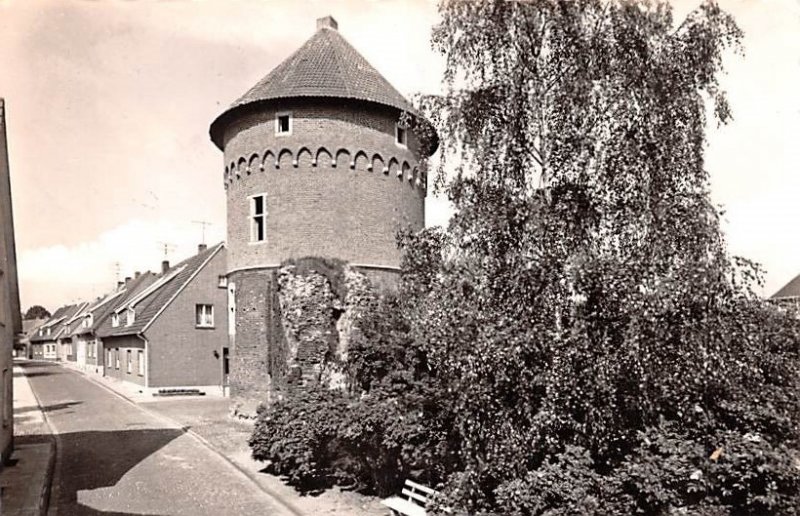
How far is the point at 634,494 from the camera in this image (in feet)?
27.1

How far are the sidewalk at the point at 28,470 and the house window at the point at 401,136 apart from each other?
Result: 1446 cm

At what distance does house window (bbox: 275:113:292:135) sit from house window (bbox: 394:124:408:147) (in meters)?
3.81

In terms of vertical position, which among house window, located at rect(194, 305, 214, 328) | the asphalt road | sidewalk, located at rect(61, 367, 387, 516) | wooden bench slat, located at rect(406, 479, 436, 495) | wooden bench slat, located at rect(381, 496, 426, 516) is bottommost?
sidewalk, located at rect(61, 367, 387, 516)

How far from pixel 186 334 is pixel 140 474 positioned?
19.5m

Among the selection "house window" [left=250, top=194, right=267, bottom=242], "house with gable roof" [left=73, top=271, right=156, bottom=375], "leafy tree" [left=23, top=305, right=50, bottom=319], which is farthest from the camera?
"leafy tree" [left=23, top=305, right=50, bottom=319]

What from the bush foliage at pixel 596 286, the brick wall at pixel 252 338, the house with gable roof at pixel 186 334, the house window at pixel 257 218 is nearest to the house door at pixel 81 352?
the house with gable roof at pixel 186 334

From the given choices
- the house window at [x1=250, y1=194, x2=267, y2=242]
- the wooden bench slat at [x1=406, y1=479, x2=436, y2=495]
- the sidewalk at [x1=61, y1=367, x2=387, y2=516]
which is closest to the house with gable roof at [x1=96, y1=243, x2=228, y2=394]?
the sidewalk at [x1=61, y1=367, x2=387, y2=516]

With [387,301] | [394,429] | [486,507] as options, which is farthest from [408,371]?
[486,507]

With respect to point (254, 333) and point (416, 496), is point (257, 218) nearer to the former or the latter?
point (254, 333)

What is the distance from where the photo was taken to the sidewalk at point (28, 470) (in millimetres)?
11227

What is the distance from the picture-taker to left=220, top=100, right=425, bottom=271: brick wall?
19.9 meters

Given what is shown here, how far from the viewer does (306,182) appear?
1995 centimetres

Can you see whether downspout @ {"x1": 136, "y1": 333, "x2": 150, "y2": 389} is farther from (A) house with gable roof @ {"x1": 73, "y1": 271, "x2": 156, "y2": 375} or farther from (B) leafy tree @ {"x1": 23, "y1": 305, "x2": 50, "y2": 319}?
(B) leafy tree @ {"x1": 23, "y1": 305, "x2": 50, "y2": 319}

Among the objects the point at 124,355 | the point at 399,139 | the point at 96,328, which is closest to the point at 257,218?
the point at 399,139
